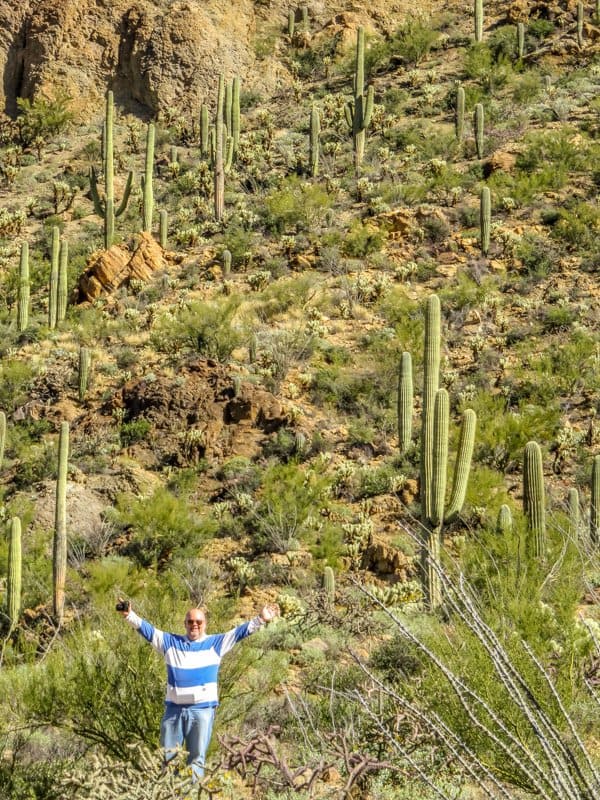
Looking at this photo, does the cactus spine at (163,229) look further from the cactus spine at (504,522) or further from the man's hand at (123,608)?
the man's hand at (123,608)

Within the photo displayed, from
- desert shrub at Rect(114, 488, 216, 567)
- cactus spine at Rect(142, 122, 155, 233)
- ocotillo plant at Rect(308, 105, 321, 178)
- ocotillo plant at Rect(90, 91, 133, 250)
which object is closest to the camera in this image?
desert shrub at Rect(114, 488, 216, 567)

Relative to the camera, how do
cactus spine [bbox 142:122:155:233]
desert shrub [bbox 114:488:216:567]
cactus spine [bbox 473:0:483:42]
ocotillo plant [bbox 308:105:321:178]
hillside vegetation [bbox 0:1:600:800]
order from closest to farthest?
hillside vegetation [bbox 0:1:600:800], desert shrub [bbox 114:488:216:567], cactus spine [bbox 142:122:155:233], ocotillo plant [bbox 308:105:321:178], cactus spine [bbox 473:0:483:42]

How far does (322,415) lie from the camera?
19609 mm

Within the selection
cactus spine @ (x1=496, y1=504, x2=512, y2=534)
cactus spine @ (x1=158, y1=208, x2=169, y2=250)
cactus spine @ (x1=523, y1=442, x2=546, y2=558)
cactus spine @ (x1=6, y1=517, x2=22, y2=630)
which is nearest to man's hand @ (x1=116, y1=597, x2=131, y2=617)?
cactus spine @ (x1=523, y1=442, x2=546, y2=558)

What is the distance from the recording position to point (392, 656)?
9.38m

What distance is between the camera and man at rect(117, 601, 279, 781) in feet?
17.7

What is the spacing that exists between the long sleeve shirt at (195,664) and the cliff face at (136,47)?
31.6 metres

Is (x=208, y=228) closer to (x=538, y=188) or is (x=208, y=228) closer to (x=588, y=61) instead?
(x=538, y=188)

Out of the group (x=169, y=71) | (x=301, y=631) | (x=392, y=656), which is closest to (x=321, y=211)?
(x=169, y=71)

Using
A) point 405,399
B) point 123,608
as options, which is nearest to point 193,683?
point 123,608

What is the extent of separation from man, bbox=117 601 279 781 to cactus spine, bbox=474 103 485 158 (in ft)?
78.6

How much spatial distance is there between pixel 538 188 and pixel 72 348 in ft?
41.3

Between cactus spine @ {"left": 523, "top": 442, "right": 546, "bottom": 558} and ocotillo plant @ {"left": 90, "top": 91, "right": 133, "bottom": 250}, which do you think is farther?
ocotillo plant @ {"left": 90, "top": 91, "right": 133, "bottom": 250}

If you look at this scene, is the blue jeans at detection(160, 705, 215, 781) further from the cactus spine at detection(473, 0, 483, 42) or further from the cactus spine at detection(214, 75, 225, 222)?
the cactus spine at detection(473, 0, 483, 42)
